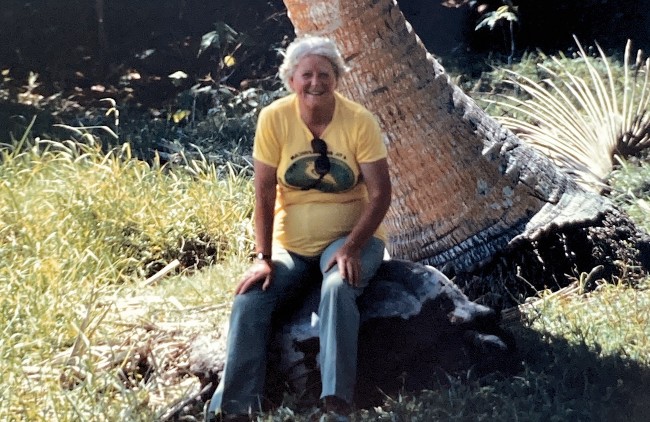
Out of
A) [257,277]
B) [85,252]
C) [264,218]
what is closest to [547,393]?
[257,277]

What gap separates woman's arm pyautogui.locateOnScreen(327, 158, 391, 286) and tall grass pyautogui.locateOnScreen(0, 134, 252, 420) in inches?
45.1

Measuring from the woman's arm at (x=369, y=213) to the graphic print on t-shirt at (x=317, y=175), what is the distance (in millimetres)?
83

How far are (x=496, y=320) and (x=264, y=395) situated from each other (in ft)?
3.52

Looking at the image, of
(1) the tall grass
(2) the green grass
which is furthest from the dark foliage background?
(2) the green grass

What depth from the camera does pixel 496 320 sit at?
4.74 metres

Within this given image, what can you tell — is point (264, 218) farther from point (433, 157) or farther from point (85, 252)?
point (85, 252)

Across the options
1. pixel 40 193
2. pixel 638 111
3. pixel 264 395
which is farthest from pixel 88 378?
pixel 638 111

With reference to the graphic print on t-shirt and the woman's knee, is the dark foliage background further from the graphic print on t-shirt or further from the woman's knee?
the woman's knee

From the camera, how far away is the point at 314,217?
4.59 meters

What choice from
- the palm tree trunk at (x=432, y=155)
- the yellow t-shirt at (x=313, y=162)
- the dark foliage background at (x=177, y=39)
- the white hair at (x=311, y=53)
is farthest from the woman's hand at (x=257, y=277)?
the dark foliage background at (x=177, y=39)

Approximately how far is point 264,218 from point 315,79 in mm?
644

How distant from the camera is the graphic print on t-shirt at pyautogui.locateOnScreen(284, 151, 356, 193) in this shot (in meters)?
4.50

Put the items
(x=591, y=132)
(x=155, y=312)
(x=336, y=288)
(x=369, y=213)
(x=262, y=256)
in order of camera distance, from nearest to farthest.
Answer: (x=336, y=288) → (x=369, y=213) → (x=262, y=256) → (x=155, y=312) → (x=591, y=132)

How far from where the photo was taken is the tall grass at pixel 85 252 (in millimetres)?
4820
